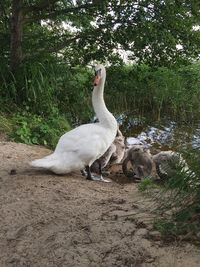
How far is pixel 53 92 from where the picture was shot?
10.2 m

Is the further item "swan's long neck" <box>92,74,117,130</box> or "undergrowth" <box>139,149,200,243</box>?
"swan's long neck" <box>92,74,117,130</box>

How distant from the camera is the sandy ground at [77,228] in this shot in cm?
358

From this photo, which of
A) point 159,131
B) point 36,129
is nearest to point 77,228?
point 36,129

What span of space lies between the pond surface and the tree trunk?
3.29 m

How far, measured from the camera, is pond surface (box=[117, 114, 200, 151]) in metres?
10.8

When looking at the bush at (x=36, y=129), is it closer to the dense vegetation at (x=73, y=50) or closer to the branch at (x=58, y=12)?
the dense vegetation at (x=73, y=50)

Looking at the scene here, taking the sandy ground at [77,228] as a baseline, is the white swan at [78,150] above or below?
above

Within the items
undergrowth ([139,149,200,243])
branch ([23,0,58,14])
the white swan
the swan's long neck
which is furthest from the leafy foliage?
branch ([23,0,58,14])

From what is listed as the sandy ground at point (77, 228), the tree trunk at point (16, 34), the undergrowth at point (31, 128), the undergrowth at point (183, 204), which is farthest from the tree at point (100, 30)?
the undergrowth at point (183, 204)

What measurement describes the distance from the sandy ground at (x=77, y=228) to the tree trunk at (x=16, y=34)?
190 inches

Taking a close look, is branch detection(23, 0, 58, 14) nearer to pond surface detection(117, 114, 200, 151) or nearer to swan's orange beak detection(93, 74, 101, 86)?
swan's orange beak detection(93, 74, 101, 86)

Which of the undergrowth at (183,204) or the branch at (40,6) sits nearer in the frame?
the undergrowth at (183,204)

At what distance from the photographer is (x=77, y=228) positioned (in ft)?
13.4

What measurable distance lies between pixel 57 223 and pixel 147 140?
7.08 metres
